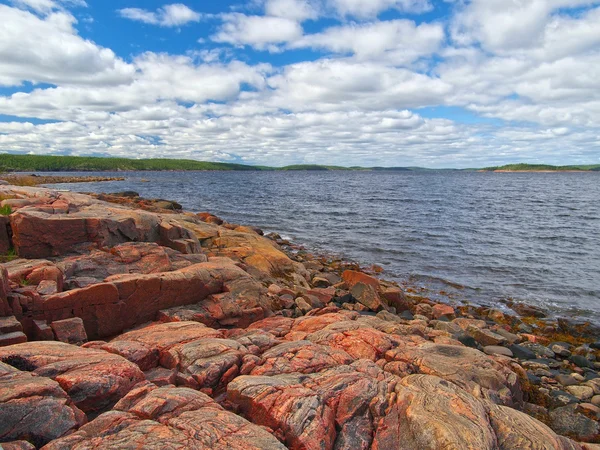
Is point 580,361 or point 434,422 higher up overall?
point 434,422

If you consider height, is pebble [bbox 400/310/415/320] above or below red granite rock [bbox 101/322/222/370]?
below

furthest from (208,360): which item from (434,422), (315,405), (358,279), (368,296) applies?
(358,279)

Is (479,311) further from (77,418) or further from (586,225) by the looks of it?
(586,225)

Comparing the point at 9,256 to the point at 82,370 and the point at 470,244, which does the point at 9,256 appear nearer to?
the point at 82,370

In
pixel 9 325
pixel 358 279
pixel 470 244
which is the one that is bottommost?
pixel 470 244

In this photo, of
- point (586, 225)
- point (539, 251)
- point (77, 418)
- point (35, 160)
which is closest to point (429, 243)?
point (539, 251)

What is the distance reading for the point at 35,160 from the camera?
19375cm

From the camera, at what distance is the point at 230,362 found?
893cm

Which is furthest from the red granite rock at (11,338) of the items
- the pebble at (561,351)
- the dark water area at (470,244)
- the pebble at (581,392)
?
the dark water area at (470,244)

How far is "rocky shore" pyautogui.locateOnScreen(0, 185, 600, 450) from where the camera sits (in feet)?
21.0

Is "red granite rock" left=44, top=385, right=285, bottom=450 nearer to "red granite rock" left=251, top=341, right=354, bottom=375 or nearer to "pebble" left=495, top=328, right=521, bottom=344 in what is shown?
"red granite rock" left=251, top=341, right=354, bottom=375

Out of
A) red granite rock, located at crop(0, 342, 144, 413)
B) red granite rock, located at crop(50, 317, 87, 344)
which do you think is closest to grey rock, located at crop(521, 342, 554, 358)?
red granite rock, located at crop(0, 342, 144, 413)

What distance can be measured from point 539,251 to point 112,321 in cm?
3338

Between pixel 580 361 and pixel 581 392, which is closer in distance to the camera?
pixel 581 392
